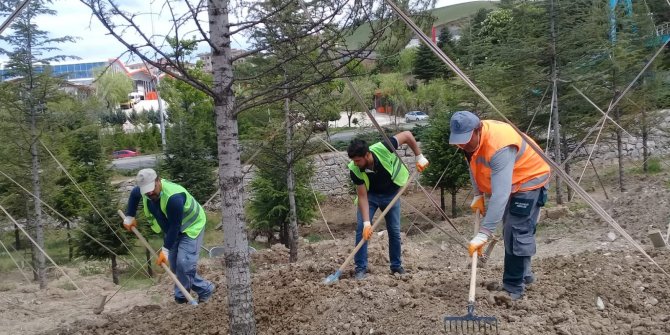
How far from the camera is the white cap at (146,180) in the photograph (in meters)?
4.91

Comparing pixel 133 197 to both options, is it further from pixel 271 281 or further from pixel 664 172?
pixel 664 172

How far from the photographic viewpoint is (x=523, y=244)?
4199mm

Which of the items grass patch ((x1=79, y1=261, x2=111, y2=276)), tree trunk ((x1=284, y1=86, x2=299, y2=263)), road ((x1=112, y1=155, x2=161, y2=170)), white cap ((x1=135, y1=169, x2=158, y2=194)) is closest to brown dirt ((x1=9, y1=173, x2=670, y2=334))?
white cap ((x1=135, y1=169, x2=158, y2=194))

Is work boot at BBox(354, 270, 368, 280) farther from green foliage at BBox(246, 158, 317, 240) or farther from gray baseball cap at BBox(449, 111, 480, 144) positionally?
green foliage at BBox(246, 158, 317, 240)

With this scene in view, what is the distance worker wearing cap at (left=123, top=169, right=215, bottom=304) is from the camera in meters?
5.01

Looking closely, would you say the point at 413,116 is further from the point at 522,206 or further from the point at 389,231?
the point at 522,206

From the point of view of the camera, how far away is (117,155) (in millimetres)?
27938

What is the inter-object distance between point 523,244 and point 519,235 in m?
0.07

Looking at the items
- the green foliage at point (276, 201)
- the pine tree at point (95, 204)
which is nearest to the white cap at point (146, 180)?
the pine tree at point (95, 204)

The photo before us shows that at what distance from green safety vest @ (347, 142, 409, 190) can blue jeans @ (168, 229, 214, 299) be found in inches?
64.4

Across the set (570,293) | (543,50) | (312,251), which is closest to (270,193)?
(312,251)

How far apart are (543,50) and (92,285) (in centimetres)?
893

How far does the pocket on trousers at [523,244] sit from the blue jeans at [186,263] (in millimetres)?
2831

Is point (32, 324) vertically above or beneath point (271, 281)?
beneath
